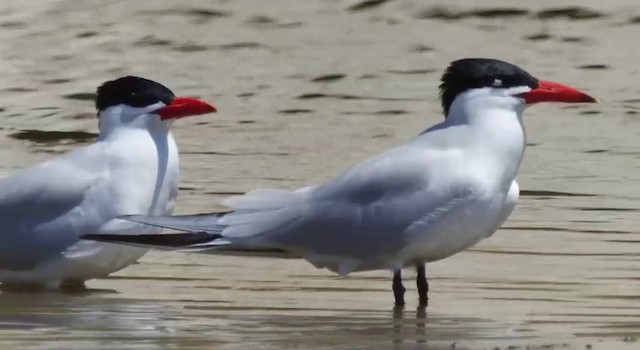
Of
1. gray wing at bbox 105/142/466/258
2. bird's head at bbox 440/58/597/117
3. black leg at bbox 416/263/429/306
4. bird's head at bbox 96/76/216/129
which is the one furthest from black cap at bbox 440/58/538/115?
bird's head at bbox 96/76/216/129

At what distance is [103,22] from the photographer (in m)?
14.9

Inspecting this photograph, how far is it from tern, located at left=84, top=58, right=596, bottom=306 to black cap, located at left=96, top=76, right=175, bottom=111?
0.70 metres

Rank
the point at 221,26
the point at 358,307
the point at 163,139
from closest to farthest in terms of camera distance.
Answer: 1. the point at 358,307
2. the point at 163,139
3. the point at 221,26

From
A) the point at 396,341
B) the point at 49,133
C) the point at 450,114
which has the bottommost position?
the point at 49,133

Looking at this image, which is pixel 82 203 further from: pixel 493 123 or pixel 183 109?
pixel 493 123

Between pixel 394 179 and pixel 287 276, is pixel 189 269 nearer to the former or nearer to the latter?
pixel 287 276

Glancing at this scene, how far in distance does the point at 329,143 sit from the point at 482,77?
4.80 metres

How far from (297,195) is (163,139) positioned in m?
0.73

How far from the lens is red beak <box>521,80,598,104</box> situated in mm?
6457

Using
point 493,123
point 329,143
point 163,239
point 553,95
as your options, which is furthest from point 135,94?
point 329,143

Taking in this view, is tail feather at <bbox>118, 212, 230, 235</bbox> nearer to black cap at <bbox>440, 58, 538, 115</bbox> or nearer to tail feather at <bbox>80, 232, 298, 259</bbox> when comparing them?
tail feather at <bbox>80, 232, 298, 259</bbox>

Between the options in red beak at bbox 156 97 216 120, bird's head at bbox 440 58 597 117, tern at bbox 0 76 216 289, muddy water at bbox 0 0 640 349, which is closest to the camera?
muddy water at bbox 0 0 640 349

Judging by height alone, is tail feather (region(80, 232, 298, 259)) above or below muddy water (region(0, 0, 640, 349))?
above

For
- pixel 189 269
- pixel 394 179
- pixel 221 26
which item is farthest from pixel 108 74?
pixel 394 179
